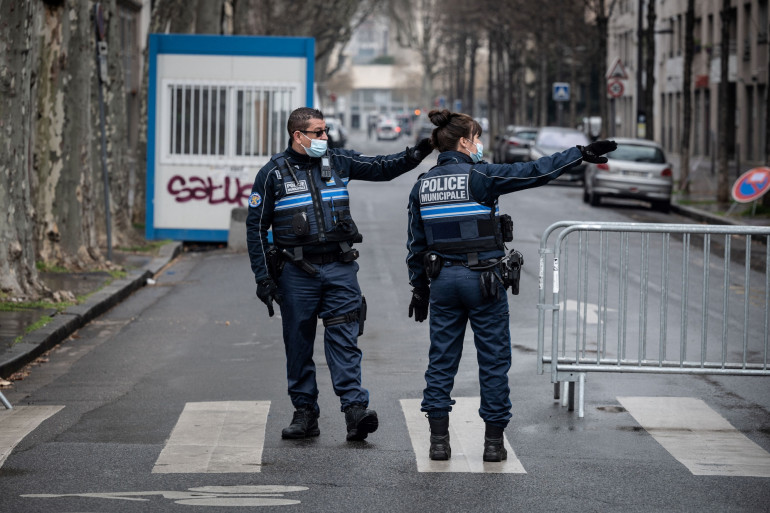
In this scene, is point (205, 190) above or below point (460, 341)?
above

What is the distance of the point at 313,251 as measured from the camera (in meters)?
7.39

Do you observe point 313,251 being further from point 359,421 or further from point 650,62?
point 650,62

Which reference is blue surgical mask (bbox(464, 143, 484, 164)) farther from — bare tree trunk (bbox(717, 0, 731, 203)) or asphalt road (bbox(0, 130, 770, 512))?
bare tree trunk (bbox(717, 0, 731, 203))

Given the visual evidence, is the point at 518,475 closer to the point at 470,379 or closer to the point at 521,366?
the point at 470,379

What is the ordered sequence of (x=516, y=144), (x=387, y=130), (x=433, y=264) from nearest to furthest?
1. (x=433, y=264)
2. (x=516, y=144)
3. (x=387, y=130)

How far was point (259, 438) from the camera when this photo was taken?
24.4 ft

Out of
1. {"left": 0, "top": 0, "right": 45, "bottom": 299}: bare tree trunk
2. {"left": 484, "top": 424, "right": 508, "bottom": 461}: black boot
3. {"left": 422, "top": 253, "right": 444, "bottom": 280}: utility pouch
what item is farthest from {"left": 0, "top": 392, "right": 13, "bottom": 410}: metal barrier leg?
{"left": 0, "top": 0, "right": 45, "bottom": 299}: bare tree trunk

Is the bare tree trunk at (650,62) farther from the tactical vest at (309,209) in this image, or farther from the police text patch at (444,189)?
the police text patch at (444,189)

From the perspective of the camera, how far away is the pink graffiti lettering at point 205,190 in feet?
67.3

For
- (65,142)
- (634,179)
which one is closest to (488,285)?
(65,142)

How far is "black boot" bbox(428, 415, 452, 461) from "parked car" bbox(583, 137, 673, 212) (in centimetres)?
2249

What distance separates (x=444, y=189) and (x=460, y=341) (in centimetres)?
77

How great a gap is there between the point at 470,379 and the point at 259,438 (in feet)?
7.49

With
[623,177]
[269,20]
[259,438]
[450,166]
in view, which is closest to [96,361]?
[259,438]
